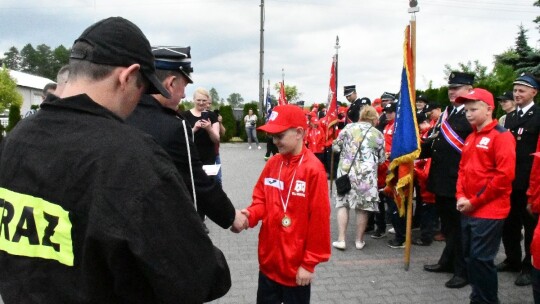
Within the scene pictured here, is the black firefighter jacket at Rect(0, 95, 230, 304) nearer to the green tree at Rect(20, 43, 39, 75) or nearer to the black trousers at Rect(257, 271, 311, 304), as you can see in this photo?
the black trousers at Rect(257, 271, 311, 304)

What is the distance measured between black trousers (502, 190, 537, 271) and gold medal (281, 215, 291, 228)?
336 cm

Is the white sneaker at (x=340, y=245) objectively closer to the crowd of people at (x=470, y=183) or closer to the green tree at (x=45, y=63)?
the crowd of people at (x=470, y=183)

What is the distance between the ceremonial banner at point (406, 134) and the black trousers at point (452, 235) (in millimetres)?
409

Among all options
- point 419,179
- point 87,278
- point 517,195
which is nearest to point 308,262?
point 87,278

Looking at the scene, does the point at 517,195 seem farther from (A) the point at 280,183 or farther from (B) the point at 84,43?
(B) the point at 84,43

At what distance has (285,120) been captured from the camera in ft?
10.8

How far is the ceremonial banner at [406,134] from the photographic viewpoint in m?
5.36

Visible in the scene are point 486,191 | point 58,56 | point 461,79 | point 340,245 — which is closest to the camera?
point 486,191

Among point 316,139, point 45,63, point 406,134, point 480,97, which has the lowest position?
point 316,139

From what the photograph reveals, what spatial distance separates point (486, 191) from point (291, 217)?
1.88 m

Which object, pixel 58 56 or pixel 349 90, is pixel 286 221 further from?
pixel 58 56

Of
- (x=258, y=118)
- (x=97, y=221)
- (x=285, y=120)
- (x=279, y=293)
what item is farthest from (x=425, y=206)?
(x=258, y=118)

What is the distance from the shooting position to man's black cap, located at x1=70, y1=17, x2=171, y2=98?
1395 millimetres

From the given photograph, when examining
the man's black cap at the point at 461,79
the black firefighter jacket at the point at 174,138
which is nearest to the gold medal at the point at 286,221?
the black firefighter jacket at the point at 174,138
